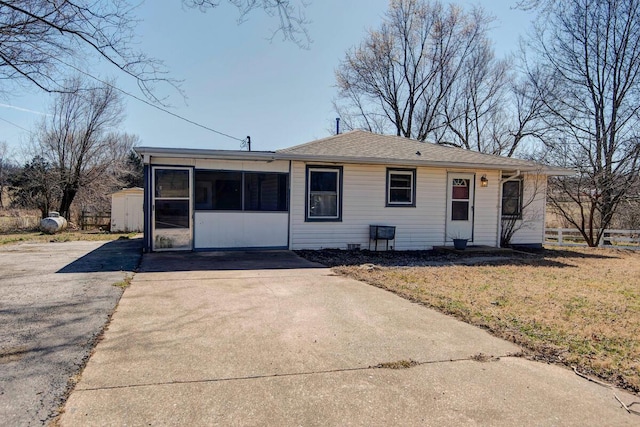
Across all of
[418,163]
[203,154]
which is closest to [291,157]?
Result: [203,154]

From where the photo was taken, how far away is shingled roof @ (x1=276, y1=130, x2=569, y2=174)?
33.3 feet

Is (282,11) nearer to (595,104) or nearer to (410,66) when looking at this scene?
(595,104)

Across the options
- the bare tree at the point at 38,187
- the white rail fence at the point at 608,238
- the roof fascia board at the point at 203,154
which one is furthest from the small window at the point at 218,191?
the bare tree at the point at 38,187

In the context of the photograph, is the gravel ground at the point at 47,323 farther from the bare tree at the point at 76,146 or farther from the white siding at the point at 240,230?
the bare tree at the point at 76,146

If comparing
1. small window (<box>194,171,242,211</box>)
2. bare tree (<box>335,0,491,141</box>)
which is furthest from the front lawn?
bare tree (<box>335,0,491,141</box>)

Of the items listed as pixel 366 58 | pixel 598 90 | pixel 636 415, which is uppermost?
pixel 366 58

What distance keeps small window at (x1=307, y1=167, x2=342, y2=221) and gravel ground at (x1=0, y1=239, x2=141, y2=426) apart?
4384 millimetres

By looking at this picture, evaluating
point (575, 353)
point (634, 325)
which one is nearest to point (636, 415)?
point (575, 353)

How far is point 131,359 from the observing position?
316 cm

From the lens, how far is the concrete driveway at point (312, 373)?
2439mm

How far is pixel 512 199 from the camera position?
12.5 meters

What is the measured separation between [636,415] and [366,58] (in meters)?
24.7

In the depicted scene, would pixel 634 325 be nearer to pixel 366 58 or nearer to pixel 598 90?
pixel 598 90

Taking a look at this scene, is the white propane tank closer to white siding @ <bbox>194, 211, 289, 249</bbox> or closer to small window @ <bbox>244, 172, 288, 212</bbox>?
white siding @ <bbox>194, 211, 289, 249</bbox>
